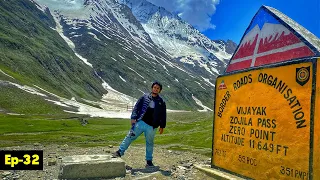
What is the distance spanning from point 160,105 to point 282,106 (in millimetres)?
6913

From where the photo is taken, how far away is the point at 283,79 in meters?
9.86

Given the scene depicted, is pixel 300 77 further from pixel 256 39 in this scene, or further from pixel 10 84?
pixel 10 84

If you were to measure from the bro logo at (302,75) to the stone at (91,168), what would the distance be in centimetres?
A: 779

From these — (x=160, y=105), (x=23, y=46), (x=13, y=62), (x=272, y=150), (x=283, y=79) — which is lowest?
(x=272, y=150)

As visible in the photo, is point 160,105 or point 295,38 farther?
point 160,105

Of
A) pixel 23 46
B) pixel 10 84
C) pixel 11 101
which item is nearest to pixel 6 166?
pixel 11 101

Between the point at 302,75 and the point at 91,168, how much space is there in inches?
339

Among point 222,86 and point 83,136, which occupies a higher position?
point 222,86

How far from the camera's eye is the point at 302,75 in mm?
9094

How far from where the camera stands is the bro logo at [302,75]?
8883mm

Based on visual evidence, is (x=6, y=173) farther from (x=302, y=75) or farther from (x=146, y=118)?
(x=302, y=75)

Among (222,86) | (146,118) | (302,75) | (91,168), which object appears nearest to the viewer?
(302,75)

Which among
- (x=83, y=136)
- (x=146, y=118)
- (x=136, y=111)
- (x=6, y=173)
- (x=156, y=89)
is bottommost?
(x=83, y=136)

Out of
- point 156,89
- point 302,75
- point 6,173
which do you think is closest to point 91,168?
point 6,173
